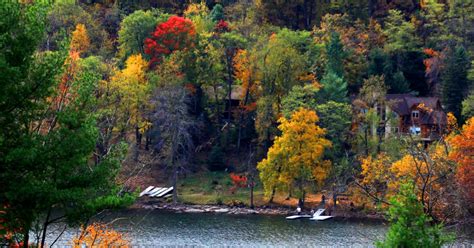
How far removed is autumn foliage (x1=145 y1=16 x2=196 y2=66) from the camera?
55781 millimetres

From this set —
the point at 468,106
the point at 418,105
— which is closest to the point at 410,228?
the point at 468,106

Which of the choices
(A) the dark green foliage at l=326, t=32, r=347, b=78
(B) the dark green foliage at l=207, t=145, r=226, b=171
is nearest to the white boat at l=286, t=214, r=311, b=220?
(B) the dark green foliage at l=207, t=145, r=226, b=171

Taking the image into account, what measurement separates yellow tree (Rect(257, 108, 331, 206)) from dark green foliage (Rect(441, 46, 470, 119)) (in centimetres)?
1171

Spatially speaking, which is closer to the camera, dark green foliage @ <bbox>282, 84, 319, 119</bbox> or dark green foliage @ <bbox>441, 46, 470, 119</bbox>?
dark green foliage @ <bbox>282, 84, 319, 119</bbox>

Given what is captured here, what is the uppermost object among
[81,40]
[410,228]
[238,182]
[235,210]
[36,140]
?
[81,40]

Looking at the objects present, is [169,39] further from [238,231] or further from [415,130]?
[238,231]

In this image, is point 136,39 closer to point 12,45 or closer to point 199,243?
point 199,243

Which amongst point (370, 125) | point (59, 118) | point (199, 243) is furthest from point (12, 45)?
Result: point (370, 125)

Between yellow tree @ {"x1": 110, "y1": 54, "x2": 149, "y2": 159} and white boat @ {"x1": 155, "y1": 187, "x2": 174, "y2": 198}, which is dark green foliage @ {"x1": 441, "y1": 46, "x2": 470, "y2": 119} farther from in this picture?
yellow tree @ {"x1": 110, "y1": 54, "x2": 149, "y2": 159}

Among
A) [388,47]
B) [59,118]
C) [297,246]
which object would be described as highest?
[388,47]

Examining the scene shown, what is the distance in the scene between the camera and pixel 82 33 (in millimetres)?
59281

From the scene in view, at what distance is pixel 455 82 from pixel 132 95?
2295cm

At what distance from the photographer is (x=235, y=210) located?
154 ft

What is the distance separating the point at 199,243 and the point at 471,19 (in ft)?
111
